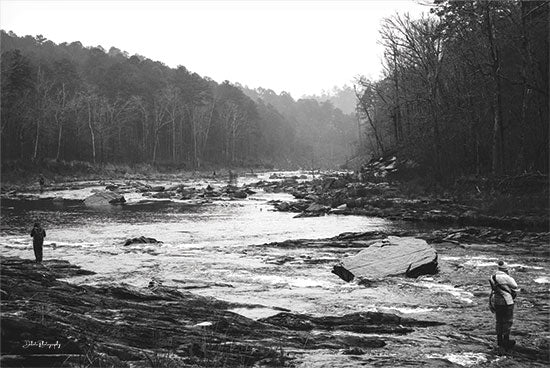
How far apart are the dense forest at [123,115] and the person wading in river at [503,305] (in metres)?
64.3

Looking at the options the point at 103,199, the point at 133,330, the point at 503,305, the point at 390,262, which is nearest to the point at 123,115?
the point at 103,199

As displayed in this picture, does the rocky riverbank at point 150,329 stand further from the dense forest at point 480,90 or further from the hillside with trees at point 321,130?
the hillside with trees at point 321,130

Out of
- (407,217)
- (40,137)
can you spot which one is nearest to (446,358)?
(407,217)

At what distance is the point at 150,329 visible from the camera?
8789 mm

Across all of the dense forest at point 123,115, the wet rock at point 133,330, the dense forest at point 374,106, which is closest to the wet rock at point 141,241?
the wet rock at point 133,330

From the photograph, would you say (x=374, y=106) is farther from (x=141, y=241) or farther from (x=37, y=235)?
(x=37, y=235)

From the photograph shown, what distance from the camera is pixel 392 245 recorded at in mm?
17641

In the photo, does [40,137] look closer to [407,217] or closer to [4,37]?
[4,37]

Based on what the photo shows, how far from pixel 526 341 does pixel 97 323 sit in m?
8.54

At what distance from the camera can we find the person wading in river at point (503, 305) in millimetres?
9538

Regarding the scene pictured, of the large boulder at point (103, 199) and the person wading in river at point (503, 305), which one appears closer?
the person wading in river at point (503, 305)

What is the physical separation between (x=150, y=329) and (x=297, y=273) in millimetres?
8432

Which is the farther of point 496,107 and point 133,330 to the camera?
point 496,107

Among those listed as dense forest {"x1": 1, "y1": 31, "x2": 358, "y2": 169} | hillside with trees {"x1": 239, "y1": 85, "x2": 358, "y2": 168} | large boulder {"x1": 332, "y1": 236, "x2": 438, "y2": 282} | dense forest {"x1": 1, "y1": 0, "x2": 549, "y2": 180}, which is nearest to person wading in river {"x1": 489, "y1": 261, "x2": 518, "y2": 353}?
large boulder {"x1": 332, "y1": 236, "x2": 438, "y2": 282}
